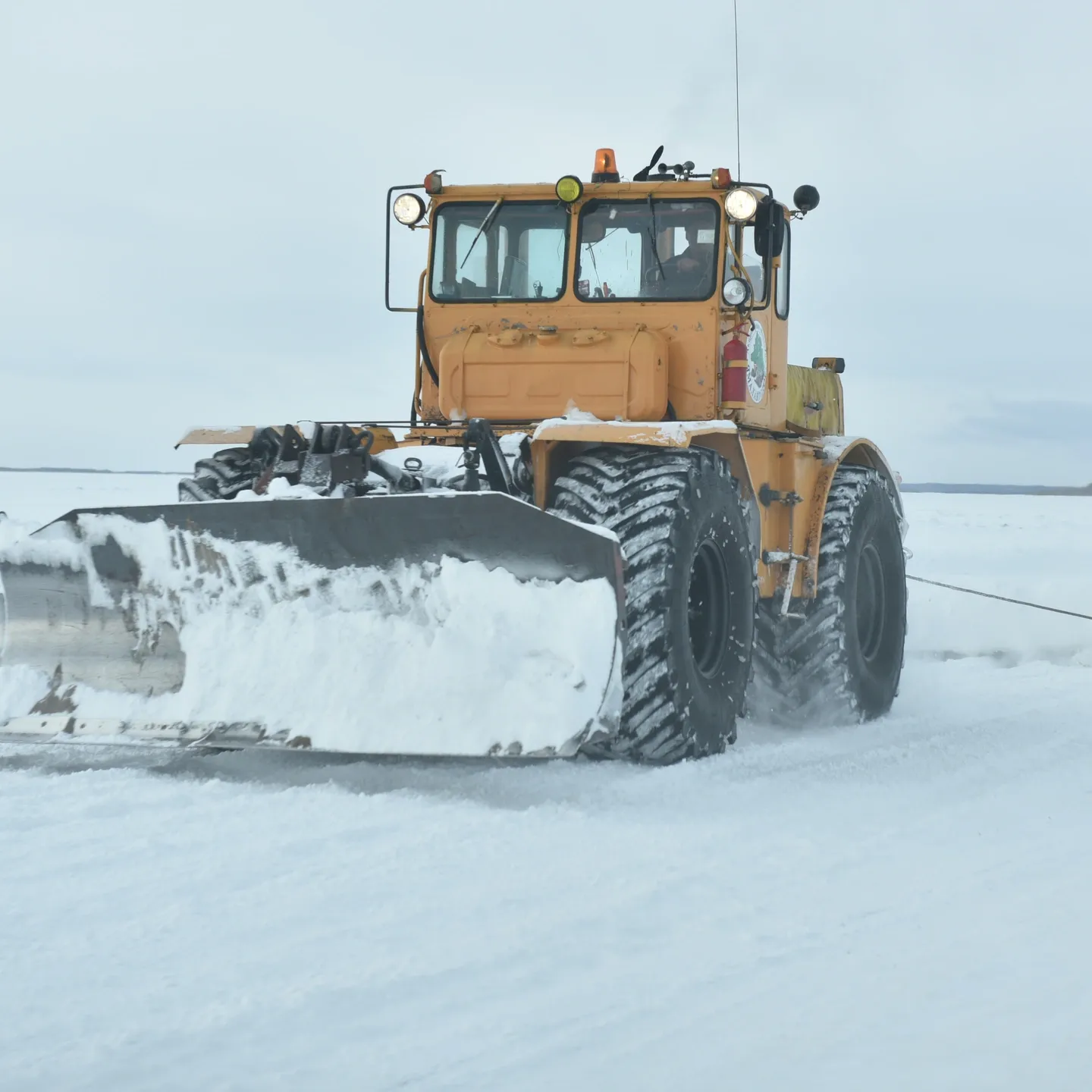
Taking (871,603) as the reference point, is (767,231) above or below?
above

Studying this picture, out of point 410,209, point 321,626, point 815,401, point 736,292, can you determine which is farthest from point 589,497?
point 815,401

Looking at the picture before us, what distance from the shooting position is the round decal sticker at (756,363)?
7.10 metres

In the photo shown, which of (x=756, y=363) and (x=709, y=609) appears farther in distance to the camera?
(x=756, y=363)

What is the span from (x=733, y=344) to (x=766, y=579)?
1.26 meters

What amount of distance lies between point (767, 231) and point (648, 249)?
2.08 feet

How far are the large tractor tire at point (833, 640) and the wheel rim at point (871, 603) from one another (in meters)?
0.01

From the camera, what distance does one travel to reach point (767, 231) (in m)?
6.85

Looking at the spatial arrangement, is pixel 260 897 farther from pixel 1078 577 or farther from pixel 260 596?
pixel 1078 577

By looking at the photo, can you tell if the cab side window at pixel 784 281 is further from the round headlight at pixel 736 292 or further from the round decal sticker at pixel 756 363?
the round headlight at pixel 736 292

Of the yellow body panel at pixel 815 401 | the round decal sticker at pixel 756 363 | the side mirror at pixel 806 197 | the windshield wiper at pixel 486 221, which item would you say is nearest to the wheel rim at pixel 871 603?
the yellow body panel at pixel 815 401

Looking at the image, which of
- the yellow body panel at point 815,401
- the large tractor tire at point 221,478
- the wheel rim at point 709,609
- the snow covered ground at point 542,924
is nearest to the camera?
the snow covered ground at point 542,924

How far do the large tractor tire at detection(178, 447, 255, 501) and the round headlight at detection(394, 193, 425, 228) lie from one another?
153cm

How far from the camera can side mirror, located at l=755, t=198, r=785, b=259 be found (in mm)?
6855

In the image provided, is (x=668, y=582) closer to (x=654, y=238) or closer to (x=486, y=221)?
(x=654, y=238)
